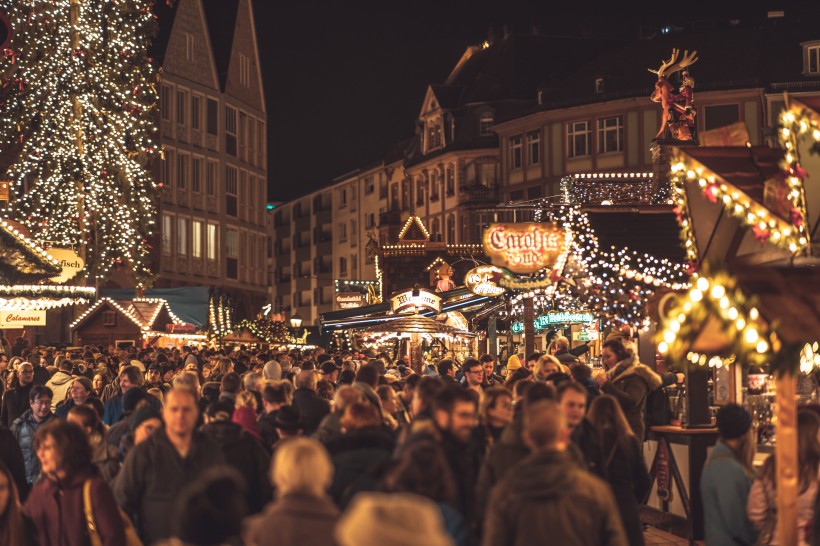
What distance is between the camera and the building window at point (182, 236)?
207 feet

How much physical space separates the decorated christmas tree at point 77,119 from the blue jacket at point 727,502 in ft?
103

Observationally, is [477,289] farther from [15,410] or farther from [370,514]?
[370,514]

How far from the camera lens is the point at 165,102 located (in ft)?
202

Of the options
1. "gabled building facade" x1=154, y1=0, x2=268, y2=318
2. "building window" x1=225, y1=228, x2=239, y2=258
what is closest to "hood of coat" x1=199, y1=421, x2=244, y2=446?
"gabled building facade" x1=154, y1=0, x2=268, y2=318

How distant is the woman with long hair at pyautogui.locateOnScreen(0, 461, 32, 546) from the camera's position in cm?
814

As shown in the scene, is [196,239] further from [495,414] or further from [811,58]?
[495,414]

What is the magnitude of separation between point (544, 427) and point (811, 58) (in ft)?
174

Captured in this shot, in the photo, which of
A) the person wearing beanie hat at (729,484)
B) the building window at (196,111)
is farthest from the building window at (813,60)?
the person wearing beanie hat at (729,484)

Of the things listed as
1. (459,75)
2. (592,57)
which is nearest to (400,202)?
(459,75)

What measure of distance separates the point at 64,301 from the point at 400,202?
52696 millimetres

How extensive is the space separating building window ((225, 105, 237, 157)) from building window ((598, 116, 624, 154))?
17.2 m

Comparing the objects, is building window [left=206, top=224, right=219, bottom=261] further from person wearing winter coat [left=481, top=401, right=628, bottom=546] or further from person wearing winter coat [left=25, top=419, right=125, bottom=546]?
person wearing winter coat [left=481, top=401, right=628, bottom=546]

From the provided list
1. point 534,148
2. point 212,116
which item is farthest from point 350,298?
point 212,116

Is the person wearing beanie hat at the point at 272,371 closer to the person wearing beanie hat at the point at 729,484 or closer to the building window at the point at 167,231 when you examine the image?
the person wearing beanie hat at the point at 729,484
